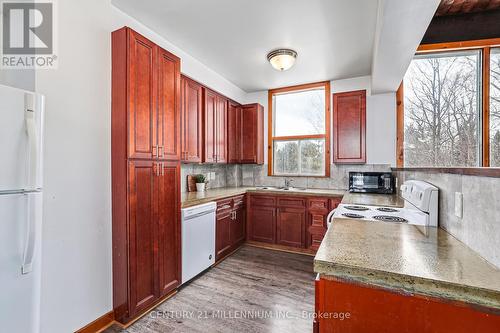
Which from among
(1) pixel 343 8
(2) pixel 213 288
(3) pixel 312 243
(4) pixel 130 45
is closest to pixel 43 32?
(4) pixel 130 45

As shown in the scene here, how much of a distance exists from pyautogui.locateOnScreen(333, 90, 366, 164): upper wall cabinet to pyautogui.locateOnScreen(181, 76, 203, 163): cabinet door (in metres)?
2.13

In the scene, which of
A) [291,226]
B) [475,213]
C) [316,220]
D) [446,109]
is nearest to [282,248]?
[291,226]

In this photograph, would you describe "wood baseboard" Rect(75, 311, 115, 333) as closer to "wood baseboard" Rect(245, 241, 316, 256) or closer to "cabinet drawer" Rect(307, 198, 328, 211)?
"wood baseboard" Rect(245, 241, 316, 256)

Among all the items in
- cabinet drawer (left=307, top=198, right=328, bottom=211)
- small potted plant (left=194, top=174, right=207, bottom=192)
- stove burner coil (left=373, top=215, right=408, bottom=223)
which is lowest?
cabinet drawer (left=307, top=198, right=328, bottom=211)

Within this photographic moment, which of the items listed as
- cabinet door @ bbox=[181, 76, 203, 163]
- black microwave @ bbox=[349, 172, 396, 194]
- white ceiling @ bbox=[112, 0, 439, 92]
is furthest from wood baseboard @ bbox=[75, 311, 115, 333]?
black microwave @ bbox=[349, 172, 396, 194]

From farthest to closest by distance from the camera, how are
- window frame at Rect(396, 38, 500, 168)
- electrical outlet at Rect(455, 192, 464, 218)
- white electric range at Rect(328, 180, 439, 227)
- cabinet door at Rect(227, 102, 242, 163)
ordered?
cabinet door at Rect(227, 102, 242, 163) → window frame at Rect(396, 38, 500, 168) → white electric range at Rect(328, 180, 439, 227) → electrical outlet at Rect(455, 192, 464, 218)

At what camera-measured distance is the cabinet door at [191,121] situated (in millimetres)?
2798

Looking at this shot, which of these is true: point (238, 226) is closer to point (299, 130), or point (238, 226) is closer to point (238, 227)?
point (238, 227)

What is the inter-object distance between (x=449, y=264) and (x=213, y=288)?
82.7 inches

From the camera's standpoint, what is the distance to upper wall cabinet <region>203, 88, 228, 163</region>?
3219mm

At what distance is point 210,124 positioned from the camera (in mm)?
3297

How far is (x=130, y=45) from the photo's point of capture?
71.8 inches

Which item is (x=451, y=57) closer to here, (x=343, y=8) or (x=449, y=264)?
(x=343, y=8)

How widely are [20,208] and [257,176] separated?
3.46m
